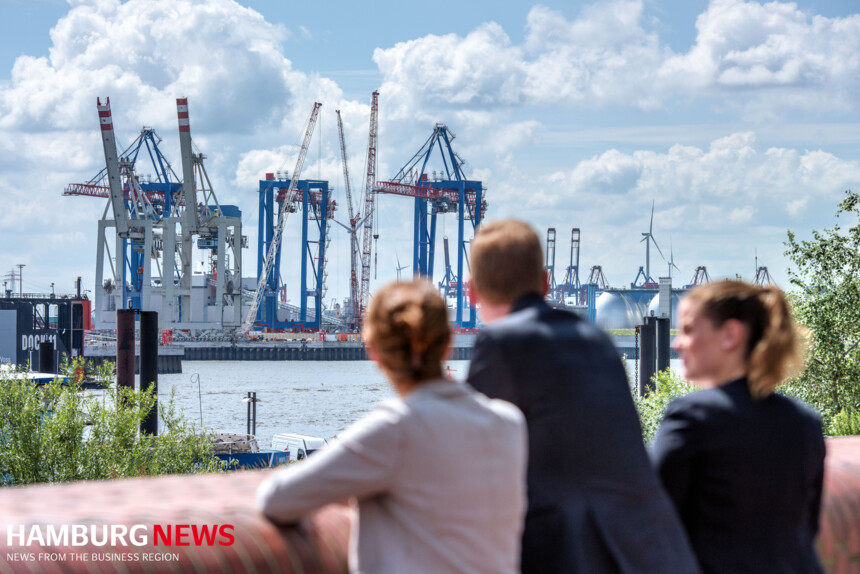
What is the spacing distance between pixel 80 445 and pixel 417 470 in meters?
16.1

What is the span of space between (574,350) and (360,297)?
87928mm

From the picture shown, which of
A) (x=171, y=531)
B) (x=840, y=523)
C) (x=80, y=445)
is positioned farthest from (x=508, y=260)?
(x=80, y=445)

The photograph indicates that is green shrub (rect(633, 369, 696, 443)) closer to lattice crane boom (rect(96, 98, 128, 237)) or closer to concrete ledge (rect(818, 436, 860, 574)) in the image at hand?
concrete ledge (rect(818, 436, 860, 574))

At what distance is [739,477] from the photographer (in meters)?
1.68

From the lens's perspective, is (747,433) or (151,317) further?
(151,317)

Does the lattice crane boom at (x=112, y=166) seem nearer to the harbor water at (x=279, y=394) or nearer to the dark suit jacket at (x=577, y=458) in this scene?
the harbor water at (x=279, y=394)

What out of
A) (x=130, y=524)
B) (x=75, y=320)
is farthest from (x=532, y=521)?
(x=75, y=320)

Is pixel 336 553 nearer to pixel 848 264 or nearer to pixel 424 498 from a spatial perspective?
pixel 424 498

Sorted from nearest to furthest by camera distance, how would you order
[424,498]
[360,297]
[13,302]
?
[424,498], [13,302], [360,297]

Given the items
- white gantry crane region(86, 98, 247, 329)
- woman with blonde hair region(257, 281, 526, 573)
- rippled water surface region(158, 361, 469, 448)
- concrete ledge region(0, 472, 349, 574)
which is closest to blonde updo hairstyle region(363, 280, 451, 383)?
woman with blonde hair region(257, 281, 526, 573)

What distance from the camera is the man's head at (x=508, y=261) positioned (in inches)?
67.6

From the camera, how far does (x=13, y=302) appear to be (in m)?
55.5

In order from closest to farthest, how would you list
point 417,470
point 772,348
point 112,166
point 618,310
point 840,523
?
point 417,470
point 772,348
point 840,523
point 112,166
point 618,310

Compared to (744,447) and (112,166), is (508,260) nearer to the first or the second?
(744,447)
